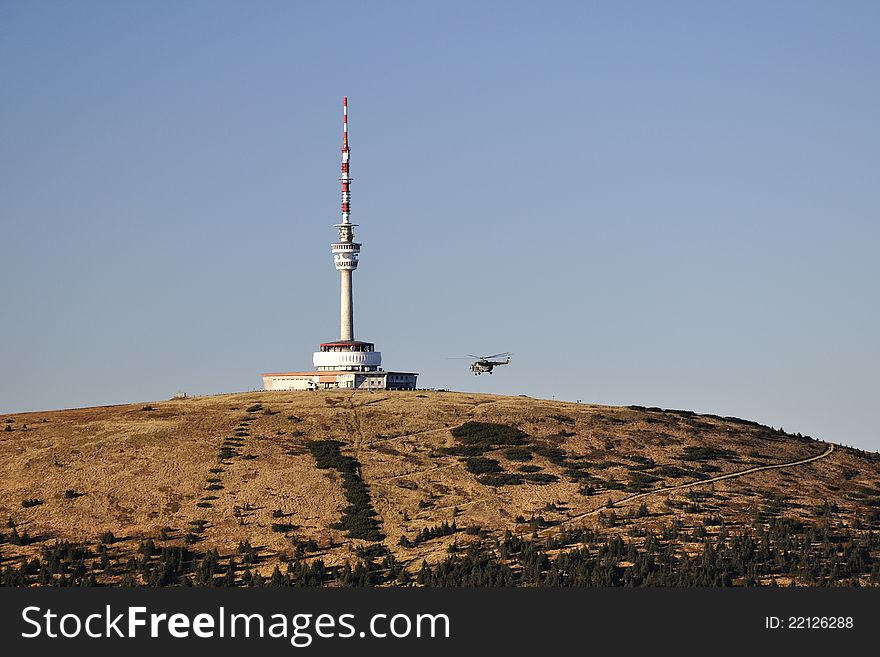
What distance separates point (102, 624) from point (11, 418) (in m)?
99.9

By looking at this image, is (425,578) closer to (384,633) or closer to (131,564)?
(131,564)

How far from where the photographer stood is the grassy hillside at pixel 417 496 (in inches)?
5536

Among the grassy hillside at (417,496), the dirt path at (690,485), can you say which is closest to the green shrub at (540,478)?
the grassy hillside at (417,496)

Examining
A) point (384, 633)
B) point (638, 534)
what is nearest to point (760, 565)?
point (638, 534)

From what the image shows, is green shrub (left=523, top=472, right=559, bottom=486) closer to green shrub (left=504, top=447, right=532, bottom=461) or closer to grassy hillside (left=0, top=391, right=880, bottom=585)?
grassy hillside (left=0, top=391, right=880, bottom=585)

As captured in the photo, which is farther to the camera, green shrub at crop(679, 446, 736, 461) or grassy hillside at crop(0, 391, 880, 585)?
green shrub at crop(679, 446, 736, 461)

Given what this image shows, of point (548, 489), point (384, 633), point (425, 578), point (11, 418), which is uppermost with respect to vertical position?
point (11, 418)

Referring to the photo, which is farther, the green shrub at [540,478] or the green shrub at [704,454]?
the green shrub at [704,454]

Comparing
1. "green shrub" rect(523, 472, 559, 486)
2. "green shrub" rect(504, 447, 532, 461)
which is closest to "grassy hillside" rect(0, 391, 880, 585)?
"green shrub" rect(504, 447, 532, 461)

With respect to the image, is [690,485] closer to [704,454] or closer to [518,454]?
[704,454]

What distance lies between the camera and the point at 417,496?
163 metres

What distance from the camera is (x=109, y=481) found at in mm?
164625

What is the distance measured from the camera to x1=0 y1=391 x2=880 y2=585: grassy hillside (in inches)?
5536

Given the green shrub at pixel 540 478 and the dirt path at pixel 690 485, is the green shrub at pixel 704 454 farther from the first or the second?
the green shrub at pixel 540 478
